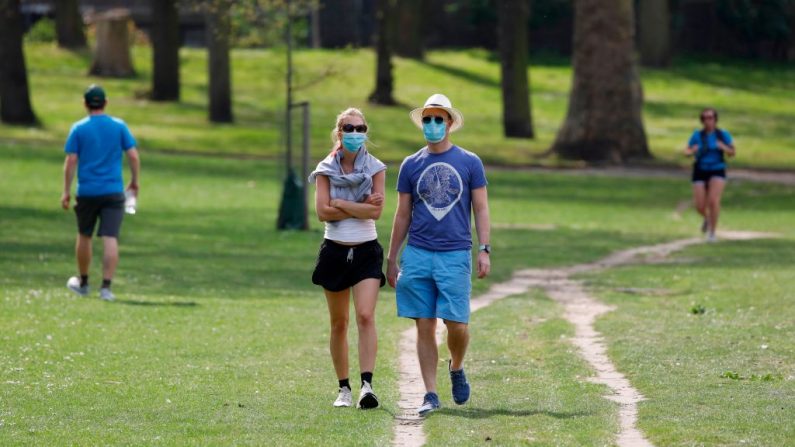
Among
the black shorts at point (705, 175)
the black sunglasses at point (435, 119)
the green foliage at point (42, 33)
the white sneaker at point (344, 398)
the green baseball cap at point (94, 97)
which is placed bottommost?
the green foliage at point (42, 33)

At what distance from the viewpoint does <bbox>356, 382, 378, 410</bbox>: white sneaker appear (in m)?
9.78

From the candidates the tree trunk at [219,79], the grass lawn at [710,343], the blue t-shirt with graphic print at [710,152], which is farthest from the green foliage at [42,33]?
the grass lawn at [710,343]

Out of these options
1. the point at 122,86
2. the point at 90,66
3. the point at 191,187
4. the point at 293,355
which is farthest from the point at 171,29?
the point at 293,355

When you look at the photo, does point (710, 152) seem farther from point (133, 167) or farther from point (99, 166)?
point (99, 166)

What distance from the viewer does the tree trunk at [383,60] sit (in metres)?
A: 48.0

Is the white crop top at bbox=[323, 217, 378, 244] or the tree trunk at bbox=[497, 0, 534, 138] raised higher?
the white crop top at bbox=[323, 217, 378, 244]

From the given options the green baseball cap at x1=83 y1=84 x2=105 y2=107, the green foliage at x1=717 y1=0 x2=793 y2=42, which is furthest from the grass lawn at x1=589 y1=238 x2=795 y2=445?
the green foliage at x1=717 y1=0 x2=793 y2=42

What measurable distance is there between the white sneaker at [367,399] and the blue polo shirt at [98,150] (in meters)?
6.32

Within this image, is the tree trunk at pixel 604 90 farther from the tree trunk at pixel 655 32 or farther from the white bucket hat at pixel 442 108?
the white bucket hat at pixel 442 108

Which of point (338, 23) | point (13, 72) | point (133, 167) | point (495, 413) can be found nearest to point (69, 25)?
point (338, 23)

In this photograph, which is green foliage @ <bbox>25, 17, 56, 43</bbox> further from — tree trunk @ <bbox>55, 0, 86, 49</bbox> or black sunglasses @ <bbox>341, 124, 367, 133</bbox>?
black sunglasses @ <bbox>341, 124, 367, 133</bbox>

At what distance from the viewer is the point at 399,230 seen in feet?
32.3

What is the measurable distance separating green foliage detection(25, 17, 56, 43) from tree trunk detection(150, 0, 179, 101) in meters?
13.7

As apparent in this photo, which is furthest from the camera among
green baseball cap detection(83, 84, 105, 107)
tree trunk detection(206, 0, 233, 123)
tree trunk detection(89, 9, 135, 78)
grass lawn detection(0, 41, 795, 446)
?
tree trunk detection(89, 9, 135, 78)
